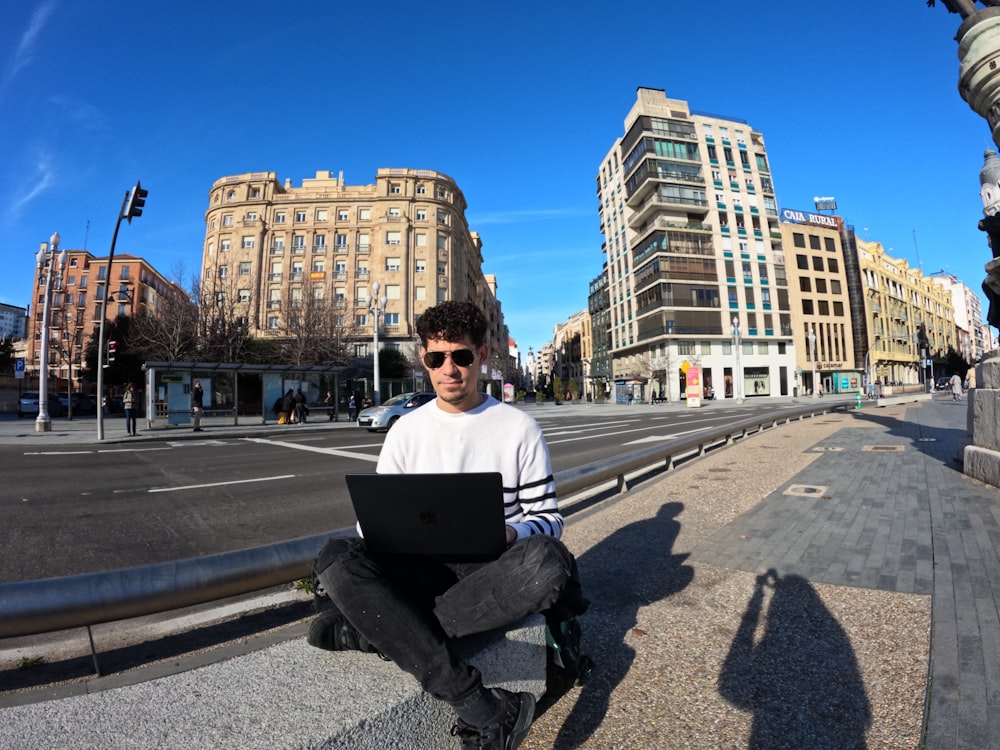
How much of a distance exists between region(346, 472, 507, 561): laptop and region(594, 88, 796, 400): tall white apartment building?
169ft

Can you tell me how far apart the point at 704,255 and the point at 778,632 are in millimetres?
54956

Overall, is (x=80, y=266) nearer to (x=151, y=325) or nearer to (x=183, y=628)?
(x=151, y=325)

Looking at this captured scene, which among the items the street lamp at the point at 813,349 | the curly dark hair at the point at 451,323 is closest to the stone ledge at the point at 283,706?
the curly dark hair at the point at 451,323

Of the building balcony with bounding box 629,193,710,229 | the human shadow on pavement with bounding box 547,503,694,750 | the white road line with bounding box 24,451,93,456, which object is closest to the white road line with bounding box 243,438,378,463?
the white road line with bounding box 24,451,93,456

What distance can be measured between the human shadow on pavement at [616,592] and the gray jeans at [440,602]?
0.60 metres

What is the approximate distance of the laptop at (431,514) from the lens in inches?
56.9

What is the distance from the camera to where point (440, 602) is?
1503 millimetres

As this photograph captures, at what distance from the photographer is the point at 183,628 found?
2.63 meters

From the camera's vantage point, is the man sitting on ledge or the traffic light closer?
the man sitting on ledge

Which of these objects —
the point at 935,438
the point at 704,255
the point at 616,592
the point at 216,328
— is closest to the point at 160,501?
the point at 616,592

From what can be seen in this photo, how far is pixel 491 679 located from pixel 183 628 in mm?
2052

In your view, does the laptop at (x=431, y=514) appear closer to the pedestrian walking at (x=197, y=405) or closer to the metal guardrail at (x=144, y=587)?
the metal guardrail at (x=144, y=587)

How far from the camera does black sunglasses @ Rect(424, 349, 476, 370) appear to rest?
1.96 m

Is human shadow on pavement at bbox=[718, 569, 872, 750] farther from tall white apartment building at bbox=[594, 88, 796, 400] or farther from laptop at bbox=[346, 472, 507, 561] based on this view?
tall white apartment building at bbox=[594, 88, 796, 400]
